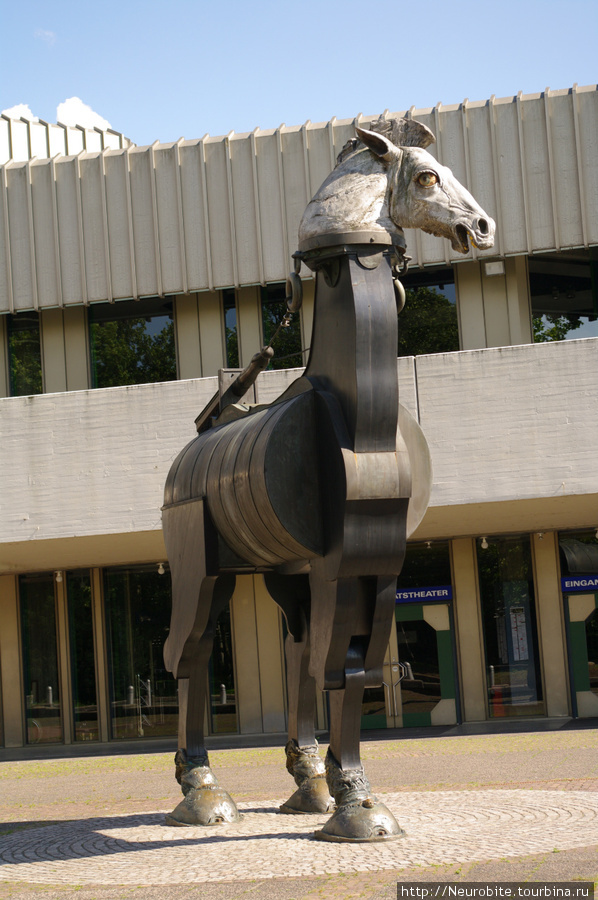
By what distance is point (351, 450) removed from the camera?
5688 millimetres

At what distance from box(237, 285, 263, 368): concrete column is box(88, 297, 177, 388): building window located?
1.21 metres

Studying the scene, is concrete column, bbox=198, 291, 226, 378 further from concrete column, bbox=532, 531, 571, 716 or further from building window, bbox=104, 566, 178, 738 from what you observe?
concrete column, bbox=532, 531, 571, 716

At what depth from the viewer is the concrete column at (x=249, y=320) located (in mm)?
18156

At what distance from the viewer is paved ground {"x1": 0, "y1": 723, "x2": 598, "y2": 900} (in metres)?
4.98

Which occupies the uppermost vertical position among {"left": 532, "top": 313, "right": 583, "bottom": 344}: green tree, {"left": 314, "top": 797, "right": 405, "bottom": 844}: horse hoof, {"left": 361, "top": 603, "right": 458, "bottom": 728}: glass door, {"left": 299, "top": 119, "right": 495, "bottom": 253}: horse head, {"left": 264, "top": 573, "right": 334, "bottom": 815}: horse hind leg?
{"left": 532, "top": 313, "right": 583, "bottom": 344}: green tree

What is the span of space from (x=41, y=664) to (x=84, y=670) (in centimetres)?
79

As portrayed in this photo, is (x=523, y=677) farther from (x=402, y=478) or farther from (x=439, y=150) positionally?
(x=402, y=478)

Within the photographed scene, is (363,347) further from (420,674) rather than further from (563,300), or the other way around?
(563,300)

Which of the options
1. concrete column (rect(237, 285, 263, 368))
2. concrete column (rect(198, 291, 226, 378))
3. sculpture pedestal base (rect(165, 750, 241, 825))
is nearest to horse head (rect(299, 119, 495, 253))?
sculpture pedestal base (rect(165, 750, 241, 825))

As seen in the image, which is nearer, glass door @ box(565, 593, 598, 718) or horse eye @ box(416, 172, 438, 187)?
horse eye @ box(416, 172, 438, 187)

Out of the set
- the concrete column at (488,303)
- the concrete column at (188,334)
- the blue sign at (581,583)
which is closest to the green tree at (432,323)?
the concrete column at (488,303)

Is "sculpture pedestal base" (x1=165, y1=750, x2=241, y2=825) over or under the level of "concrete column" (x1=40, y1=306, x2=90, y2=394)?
under

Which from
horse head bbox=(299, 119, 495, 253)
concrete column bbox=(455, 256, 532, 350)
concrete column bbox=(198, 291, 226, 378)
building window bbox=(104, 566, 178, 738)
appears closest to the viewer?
horse head bbox=(299, 119, 495, 253)

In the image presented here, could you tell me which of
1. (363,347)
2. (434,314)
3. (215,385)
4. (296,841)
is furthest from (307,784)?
(434,314)
